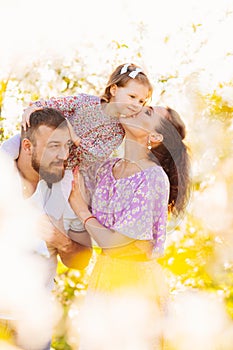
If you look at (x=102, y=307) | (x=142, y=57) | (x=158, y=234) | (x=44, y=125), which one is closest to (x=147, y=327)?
(x=102, y=307)

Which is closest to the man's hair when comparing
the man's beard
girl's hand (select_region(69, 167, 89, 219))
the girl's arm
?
the man's beard

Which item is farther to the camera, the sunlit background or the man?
the sunlit background

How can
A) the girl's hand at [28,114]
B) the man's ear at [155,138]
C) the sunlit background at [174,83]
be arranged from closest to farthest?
the man's ear at [155,138]
the girl's hand at [28,114]
the sunlit background at [174,83]

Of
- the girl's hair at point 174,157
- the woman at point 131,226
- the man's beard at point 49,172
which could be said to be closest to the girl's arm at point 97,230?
the woman at point 131,226

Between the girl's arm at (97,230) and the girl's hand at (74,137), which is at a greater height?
the girl's hand at (74,137)

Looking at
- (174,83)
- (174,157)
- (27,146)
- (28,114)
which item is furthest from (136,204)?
(174,83)

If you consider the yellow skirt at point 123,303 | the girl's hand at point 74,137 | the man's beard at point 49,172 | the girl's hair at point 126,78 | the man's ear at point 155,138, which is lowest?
the yellow skirt at point 123,303

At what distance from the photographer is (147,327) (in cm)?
289

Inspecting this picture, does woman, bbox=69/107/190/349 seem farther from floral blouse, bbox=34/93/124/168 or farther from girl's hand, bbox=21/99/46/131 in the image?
girl's hand, bbox=21/99/46/131

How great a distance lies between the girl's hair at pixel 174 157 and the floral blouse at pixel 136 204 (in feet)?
0.48

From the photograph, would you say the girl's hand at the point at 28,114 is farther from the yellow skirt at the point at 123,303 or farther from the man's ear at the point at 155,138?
the yellow skirt at the point at 123,303

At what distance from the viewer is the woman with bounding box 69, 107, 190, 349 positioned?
9.11 ft

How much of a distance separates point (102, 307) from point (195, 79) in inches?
79.3

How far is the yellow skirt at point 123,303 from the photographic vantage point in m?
2.85
